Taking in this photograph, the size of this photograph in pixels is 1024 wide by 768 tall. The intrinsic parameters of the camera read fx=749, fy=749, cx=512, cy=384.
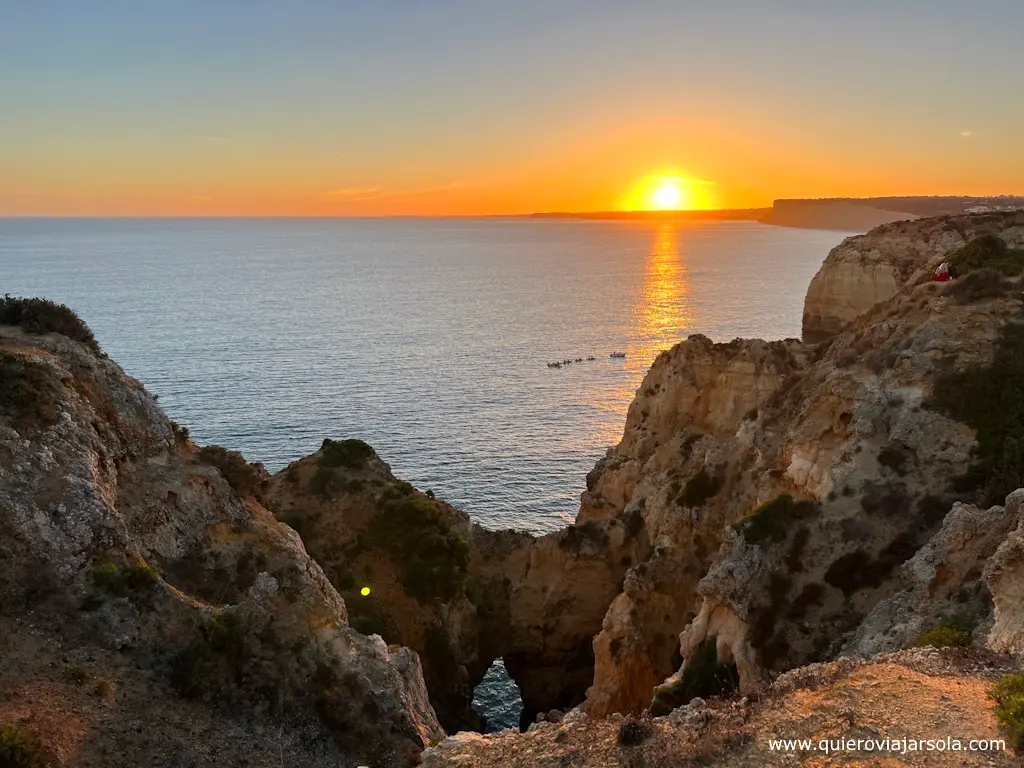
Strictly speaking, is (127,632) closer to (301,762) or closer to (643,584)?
(301,762)

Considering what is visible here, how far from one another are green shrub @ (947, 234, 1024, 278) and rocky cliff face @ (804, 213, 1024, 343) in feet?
52.3

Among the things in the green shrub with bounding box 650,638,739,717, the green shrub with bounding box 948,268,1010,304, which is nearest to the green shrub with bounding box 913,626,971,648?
the green shrub with bounding box 650,638,739,717


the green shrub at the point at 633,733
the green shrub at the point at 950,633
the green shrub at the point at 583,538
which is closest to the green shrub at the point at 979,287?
the green shrub at the point at 950,633

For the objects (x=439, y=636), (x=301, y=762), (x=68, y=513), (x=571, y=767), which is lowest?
(x=439, y=636)

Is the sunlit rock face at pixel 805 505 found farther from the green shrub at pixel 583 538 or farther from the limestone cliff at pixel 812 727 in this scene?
the limestone cliff at pixel 812 727

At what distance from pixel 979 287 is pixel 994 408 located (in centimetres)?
959

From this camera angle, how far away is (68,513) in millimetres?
22547

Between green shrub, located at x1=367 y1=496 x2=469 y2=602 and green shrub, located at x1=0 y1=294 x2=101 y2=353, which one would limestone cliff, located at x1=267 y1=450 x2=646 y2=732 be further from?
green shrub, located at x1=0 y1=294 x2=101 y2=353

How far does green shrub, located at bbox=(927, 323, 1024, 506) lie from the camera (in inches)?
1132

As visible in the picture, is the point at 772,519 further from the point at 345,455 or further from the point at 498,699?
the point at 345,455

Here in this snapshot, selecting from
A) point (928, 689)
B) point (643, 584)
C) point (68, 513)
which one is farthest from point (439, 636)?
point (928, 689)

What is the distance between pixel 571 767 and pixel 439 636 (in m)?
25.9

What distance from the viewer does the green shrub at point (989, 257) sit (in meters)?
40.8

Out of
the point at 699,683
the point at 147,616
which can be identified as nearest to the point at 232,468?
the point at 147,616
